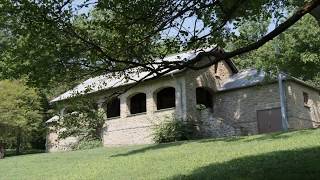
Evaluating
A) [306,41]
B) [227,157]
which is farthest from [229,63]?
[227,157]

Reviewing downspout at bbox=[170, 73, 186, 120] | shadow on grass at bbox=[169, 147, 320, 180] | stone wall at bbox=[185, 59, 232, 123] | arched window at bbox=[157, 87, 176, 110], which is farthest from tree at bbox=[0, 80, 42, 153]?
shadow on grass at bbox=[169, 147, 320, 180]

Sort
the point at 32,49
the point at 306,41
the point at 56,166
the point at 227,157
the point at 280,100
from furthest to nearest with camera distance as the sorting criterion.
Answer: the point at 280,100
the point at 306,41
the point at 56,166
the point at 227,157
the point at 32,49

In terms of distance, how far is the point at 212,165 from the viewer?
43.5 ft

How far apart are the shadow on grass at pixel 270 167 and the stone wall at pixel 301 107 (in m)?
16.9

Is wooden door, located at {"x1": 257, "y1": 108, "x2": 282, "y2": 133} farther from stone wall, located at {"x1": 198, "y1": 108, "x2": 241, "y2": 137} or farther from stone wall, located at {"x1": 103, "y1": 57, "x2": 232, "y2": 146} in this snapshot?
stone wall, located at {"x1": 103, "y1": 57, "x2": 232, "y2": 146}

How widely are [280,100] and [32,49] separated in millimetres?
23690

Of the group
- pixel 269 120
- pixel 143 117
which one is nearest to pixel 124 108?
pixel 143 117

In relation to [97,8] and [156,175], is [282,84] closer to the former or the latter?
[156,175]

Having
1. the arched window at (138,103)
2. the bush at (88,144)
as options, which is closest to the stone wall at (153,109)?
the bush at (88,144)

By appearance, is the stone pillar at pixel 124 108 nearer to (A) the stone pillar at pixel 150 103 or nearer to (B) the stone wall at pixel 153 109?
(B) the stone wall at pixel 153 109

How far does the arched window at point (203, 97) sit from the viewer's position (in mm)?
33750

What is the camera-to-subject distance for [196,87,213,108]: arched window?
33750mm

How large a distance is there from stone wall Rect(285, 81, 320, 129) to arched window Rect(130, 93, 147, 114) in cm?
1009

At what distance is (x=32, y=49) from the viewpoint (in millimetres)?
8125
